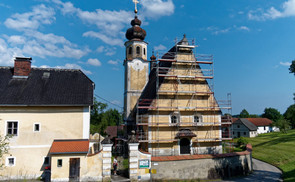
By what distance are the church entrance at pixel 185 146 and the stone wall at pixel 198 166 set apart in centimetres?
358

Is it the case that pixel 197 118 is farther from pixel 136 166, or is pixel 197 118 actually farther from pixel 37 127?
pixel 37 127

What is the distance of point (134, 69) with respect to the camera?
29734 millimetres

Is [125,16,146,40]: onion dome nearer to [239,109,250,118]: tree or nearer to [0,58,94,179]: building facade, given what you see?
[0,58,94,179]: building facade

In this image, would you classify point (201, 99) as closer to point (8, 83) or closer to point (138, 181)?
point (138, 181)

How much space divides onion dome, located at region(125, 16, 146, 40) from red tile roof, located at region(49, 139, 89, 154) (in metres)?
18.3

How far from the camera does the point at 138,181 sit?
1606 centimetres

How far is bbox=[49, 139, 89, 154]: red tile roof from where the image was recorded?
51.7 ft

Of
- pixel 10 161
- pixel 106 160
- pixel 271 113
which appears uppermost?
pixel 271 113

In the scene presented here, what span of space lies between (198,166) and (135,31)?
20.6m

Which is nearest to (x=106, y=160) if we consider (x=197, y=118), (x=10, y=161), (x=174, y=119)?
(x=10, y=161)

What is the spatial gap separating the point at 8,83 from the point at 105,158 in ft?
37.6

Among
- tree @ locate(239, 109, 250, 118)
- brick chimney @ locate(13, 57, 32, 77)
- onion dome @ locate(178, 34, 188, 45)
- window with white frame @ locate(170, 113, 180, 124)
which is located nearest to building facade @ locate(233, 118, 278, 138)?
window with white frame @ locate(170, 113, 180, 124)

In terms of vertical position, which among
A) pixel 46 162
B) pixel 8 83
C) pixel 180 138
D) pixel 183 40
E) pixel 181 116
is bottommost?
pixel 46 162

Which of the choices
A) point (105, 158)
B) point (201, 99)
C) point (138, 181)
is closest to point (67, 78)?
point (105, 158)
